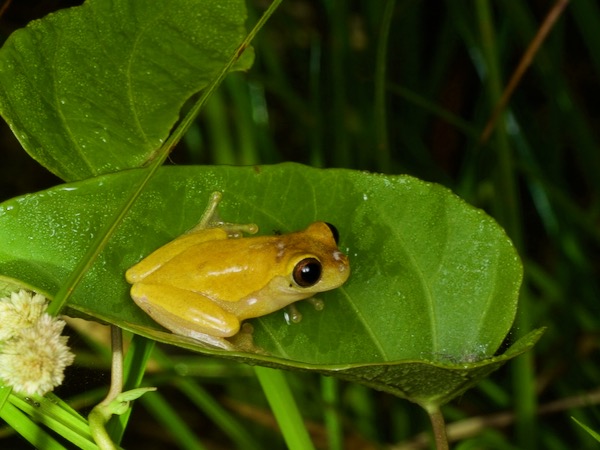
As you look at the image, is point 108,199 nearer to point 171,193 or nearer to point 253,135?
point 171,193

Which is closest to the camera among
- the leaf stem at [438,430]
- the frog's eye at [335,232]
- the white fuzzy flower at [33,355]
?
the white fuzzy flower at [33,355]

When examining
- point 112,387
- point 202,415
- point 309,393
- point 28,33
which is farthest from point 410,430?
point 28,33

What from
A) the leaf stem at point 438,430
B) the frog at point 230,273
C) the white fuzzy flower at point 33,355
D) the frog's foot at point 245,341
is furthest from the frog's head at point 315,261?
the white fuzzy flower at point 33,355

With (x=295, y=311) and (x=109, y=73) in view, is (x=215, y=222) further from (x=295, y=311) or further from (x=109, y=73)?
(x=109, y=73)

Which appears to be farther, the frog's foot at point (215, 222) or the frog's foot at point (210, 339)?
the frog's foot at point (210, 339)

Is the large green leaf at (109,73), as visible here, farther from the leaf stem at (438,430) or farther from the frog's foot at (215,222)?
the leaf stem at (438,430)

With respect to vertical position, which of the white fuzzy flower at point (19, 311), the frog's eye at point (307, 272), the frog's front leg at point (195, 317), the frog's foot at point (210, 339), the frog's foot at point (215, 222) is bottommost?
the frog's foot at point (210, 339)
